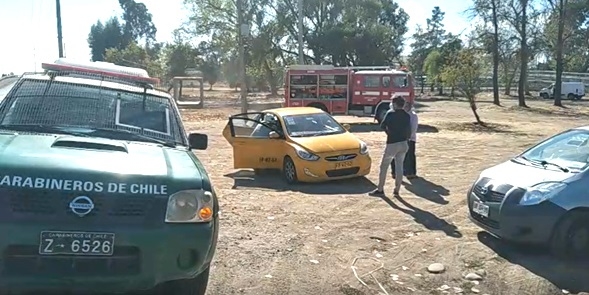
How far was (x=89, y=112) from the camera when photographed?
18.3 ft

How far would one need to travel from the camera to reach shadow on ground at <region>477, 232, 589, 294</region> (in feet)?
20.1

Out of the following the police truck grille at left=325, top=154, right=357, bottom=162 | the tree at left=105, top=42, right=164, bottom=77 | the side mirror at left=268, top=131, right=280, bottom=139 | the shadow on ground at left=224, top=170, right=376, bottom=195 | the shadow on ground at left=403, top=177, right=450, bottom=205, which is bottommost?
the shadow on ground at left=224, top=170, right=376, bottom=195

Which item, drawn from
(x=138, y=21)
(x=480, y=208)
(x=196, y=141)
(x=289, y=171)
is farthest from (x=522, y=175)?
(x=138, y=21)

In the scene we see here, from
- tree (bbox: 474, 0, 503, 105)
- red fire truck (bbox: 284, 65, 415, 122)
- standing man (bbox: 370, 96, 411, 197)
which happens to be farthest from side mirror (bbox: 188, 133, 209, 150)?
tree (bbox: 474, 0, 503, 105)

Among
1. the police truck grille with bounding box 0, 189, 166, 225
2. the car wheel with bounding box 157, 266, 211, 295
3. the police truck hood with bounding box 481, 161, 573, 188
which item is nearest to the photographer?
the police truck grille with bounding box 0, 189, 166, 225

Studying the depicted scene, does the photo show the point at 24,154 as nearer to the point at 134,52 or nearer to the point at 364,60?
the point at 364,60

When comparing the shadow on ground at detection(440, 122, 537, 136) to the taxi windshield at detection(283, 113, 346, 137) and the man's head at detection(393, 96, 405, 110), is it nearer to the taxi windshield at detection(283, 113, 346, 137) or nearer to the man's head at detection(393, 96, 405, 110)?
the taxi windshield at detection(283, 113, 346, 137)

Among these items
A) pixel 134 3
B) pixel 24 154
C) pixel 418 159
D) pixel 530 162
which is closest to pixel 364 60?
pixel 418 159

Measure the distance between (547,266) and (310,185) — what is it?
20.1 feet

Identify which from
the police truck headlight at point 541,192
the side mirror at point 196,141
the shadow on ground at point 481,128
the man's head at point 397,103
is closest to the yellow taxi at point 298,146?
the man's head at point 397,103

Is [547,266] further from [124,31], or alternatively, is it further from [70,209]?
[124,31]

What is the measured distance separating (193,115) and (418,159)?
21.4m

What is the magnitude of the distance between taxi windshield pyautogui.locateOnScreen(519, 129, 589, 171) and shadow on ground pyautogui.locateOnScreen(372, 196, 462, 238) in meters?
1.31

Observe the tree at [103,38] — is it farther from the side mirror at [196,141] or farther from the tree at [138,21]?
the side mirror at [196,141]
